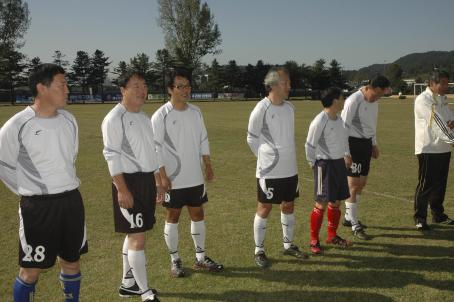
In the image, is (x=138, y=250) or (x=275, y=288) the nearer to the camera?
(x=138, y=250)

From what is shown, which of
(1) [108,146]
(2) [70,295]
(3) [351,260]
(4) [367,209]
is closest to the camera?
(2) [70,295]

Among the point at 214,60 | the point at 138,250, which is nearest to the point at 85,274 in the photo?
the point at 138,250

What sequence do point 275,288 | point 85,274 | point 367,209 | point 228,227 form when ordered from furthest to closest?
point 367,209 → point 228,227 → point 85,274 → point 275,288

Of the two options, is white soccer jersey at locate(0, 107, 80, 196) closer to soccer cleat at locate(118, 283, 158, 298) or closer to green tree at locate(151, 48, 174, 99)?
soccer cleat at locate(118, 283, 158, 298)

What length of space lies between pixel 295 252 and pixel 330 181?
1105 mm

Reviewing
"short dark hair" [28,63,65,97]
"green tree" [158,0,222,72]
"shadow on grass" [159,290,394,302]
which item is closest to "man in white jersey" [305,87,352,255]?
"shadow on grass" [159,290,394,302]

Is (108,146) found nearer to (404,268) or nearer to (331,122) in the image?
(331,122)

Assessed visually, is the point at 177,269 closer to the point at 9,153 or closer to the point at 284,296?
the point at 284,296

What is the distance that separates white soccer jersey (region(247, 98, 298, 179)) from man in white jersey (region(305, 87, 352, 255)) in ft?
1.76

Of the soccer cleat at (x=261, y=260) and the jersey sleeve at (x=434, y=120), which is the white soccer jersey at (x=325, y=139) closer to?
the soccer cleat at (x=261, y=260)

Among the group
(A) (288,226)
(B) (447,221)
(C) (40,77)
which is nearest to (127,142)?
(C) (40,77)

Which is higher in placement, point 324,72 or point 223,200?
point 324,72

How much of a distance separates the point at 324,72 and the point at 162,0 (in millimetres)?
41222

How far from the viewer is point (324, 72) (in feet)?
313
